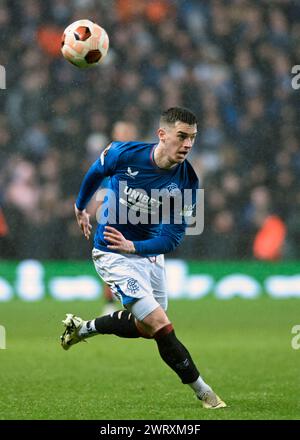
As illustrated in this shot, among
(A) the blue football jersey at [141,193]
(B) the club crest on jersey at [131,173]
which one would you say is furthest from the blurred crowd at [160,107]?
(B) the club crest on jersey at [131,173]

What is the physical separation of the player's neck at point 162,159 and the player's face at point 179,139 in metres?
0.10

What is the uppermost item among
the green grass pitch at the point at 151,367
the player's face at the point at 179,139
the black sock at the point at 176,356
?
the player's face at the point at 179,139

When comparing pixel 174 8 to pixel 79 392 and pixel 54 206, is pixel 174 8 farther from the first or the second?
pixel 79 392

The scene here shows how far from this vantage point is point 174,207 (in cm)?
634

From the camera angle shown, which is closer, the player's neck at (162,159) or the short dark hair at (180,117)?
the short dark hair at (180,117)

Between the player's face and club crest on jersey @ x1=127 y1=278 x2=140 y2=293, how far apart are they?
83cm

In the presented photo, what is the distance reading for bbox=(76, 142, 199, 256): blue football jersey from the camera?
20.8 feet

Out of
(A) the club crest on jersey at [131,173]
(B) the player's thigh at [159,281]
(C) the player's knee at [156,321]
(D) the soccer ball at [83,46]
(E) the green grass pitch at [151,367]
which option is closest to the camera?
(E) the green grass pitch at [151,367]

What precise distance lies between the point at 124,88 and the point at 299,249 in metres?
3.52

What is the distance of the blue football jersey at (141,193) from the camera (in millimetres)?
6332

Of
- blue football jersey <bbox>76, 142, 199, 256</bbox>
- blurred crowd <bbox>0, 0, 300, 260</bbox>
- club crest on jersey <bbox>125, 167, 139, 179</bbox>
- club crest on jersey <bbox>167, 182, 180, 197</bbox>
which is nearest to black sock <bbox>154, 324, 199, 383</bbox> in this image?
blue football jersey <bbox>76, 142, 199, 256</bbox>

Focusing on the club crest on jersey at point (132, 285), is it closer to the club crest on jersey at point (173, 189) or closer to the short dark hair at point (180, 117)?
the club crest on jersey at point (173, 189)

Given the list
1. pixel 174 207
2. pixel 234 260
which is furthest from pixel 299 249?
pixel 174 207

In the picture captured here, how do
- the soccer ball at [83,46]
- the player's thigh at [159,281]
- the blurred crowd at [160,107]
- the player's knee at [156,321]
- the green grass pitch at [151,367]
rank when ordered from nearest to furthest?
the green grass pitch at [151,367] → the player's knee at [156,321] → the player's thigh at [159,281] → the soccer ball at [83,46] → the blurred crowd at [160,107]
